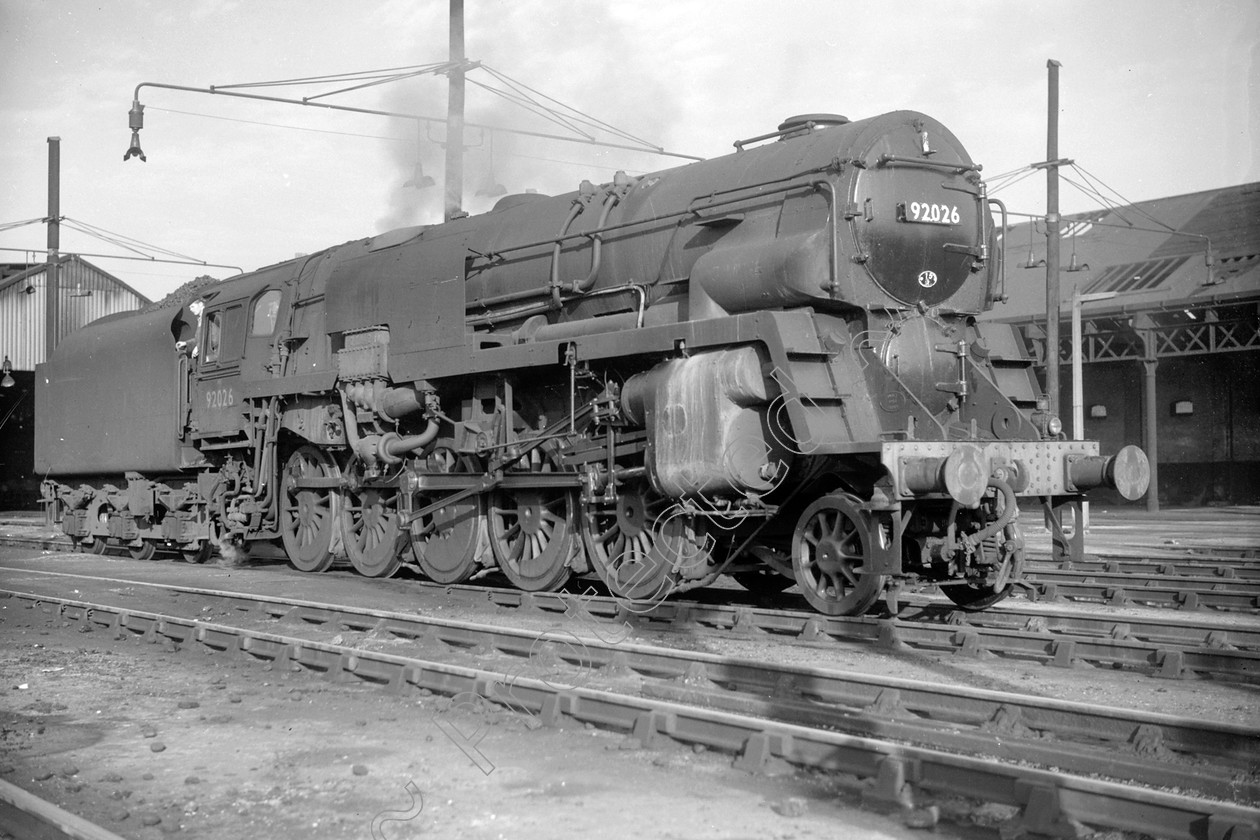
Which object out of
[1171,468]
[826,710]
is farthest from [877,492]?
[1171,468]

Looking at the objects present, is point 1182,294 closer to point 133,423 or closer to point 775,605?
point 775,605

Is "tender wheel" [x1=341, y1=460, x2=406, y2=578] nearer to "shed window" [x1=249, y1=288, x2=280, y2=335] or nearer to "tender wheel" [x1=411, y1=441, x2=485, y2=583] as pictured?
"tender wheel" [x1=411, y1=441, x2=485, y2=583]

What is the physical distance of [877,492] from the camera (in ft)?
24.8

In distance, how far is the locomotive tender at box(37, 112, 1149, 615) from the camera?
8102 millimetres

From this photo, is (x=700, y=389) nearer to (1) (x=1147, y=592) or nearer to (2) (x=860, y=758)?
(2) (x=860, y=758)

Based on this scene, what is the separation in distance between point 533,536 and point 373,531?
8.54 ft

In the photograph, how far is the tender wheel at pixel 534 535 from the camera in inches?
400

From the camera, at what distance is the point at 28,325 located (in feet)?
111

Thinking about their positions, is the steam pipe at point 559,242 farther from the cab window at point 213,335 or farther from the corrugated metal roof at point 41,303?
the corrugated metal roof at point 41,303

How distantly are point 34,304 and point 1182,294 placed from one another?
29.7 m

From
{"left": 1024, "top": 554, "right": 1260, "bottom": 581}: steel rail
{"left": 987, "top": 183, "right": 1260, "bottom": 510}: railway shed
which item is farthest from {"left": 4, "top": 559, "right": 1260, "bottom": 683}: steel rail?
{"left": 987, "top": 183, "right": 1260, "bottom": 510}: railway shed

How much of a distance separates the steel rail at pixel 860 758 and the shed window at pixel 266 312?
728cm

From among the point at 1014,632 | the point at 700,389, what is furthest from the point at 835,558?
the point at 700,389

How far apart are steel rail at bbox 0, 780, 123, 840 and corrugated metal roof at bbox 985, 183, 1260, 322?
21669 millimetres
